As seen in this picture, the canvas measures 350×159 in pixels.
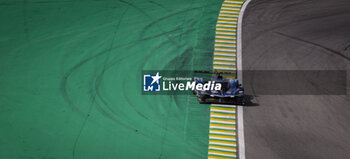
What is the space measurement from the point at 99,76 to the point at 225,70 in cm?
935

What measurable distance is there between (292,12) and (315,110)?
14450mm

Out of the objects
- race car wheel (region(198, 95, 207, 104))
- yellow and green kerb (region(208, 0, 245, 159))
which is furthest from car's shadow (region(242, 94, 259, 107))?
race car wheel (region(198, 95, 207, 104))

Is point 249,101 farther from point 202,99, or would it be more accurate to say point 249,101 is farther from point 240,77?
point 202,99

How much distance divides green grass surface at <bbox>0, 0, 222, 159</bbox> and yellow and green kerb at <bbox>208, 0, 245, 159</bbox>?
0.51 meters

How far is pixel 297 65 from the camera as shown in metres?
23.6

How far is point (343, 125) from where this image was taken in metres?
17.7

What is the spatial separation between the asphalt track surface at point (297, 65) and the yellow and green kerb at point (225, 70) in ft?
2.82

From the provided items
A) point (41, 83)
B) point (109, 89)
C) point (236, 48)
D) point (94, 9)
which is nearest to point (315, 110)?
point (236, 48)

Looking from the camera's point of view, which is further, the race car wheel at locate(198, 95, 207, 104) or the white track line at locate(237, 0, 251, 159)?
the race car wheel at locate(198, 95, 207, 104)

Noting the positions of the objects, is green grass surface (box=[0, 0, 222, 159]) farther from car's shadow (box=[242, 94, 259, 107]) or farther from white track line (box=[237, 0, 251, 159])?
car's shadow (box=[242, 94, 259, 107])

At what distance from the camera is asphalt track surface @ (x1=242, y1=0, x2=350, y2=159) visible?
639 inches

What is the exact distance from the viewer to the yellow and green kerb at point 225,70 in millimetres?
16438

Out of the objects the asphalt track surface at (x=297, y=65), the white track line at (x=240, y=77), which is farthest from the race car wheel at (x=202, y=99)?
the asphalt track surface at (x=297, y=65)

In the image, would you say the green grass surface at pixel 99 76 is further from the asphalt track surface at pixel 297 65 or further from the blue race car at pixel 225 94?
the asphalt track surface at pixel 297 65
